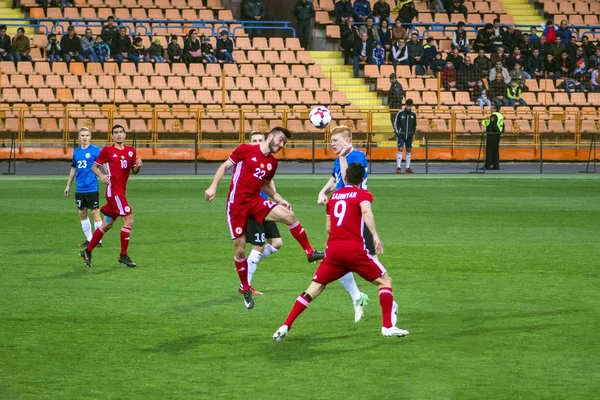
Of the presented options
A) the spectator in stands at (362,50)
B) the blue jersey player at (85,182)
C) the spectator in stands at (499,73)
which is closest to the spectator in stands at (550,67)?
the spectator in stands at (499,73)

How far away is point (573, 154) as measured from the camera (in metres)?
36.8

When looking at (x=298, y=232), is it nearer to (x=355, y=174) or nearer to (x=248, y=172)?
(x=248, y=172)

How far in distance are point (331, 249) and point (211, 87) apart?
2736cm

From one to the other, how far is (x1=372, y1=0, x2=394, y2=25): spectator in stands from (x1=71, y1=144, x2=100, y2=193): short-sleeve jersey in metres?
24.6

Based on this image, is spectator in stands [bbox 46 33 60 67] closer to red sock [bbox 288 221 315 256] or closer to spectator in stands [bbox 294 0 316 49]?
spectator in stands [bbox 294 0 316 49]

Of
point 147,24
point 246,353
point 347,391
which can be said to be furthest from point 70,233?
point 147,24

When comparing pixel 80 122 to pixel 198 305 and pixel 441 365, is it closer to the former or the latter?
pixel 198 305

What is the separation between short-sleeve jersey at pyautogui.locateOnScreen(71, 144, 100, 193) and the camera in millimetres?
16000

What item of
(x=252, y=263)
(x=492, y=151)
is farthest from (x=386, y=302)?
(x=492, y=151)

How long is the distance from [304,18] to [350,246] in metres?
31.2

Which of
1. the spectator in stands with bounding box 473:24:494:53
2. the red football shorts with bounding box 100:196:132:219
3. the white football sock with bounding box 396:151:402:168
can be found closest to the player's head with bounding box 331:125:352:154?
the red football shorts with bounding box 100:196:132:219

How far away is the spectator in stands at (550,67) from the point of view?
129 ft

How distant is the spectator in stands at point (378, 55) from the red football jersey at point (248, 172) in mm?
27835

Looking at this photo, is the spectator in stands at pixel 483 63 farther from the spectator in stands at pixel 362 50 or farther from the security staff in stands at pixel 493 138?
the security staff in stands at pixel 493 138
